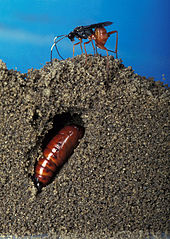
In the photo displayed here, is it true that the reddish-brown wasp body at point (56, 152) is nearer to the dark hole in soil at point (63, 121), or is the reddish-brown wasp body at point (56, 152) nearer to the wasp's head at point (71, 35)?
the dark hole in soil at point (63, 121)

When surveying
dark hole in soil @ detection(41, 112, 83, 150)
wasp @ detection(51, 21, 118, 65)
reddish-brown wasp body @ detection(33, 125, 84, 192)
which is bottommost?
reddish-brown wasp body @ detection(33, 125, 84, 192)

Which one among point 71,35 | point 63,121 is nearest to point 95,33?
point 71,35

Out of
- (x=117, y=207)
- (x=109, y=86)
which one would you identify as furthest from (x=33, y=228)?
(x=109, y=86)

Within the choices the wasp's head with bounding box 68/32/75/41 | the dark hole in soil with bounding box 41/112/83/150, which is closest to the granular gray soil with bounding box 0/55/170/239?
the dark hole in soil with bounding box 41/112/83/150

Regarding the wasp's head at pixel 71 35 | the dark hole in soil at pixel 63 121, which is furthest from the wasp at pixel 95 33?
the dark hole in soil at pixel 63 121

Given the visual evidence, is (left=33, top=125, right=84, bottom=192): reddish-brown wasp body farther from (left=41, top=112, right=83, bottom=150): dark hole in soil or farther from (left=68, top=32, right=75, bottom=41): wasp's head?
(left=68, top=32, right=75, bottom=41): wasp's head

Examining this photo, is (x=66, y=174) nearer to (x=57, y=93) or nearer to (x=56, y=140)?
(x=56, y=140)
